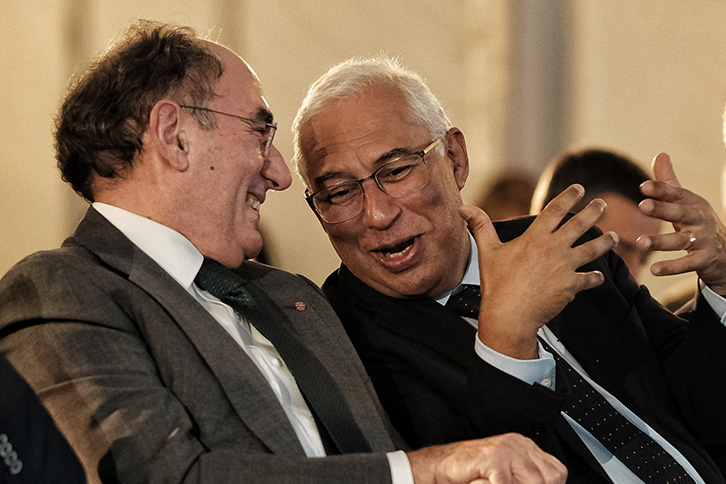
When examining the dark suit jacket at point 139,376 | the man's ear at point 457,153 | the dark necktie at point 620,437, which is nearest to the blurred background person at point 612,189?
the man's ear at point 457,153

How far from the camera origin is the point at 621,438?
6.84 ft

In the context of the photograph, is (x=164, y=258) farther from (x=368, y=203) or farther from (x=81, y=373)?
(x=368, y=203)

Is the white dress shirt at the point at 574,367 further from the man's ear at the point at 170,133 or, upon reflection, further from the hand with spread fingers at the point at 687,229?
the man's ear at the point at 170,133

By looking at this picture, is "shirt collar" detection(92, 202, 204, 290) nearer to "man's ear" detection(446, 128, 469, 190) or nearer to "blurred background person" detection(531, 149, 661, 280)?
"man's ear" detection(446, 128, 469, 190)

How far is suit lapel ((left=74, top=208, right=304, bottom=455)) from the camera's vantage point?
5.44 feet

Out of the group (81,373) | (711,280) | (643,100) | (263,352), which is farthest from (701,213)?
(643,100)

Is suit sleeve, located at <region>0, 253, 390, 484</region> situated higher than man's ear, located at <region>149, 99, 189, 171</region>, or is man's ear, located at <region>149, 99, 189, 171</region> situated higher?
man's ear, located at <region>149, 99, 189, 171</region>

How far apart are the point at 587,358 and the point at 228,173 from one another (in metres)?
Answer: 1.00

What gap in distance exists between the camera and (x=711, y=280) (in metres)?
2.18

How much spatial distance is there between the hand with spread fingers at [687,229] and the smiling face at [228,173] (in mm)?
867

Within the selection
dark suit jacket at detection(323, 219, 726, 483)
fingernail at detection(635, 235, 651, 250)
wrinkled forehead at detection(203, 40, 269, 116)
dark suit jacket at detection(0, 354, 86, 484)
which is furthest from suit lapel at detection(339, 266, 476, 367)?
dark suit jacket at detection(0, 354, 86, 484)

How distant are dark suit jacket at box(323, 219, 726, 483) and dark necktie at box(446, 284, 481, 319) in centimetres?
6

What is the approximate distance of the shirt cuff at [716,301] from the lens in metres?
2.19

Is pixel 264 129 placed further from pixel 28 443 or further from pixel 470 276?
pixel 28 443
